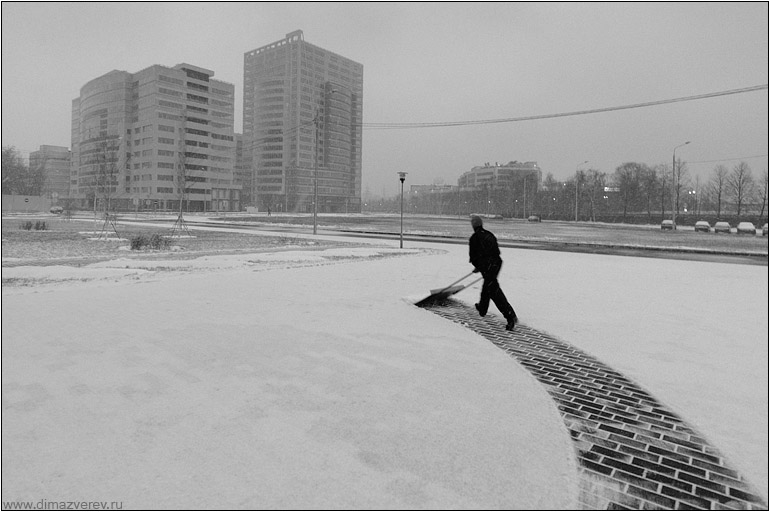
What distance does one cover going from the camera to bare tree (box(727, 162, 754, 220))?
71.7 metres

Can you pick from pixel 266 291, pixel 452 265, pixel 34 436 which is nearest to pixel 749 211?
pixel 452 265

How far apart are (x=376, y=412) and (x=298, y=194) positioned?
5591 inches

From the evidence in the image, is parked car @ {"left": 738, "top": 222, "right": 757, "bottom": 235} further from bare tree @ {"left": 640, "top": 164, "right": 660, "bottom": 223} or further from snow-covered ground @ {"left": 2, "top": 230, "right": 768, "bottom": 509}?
snow-covered ground @ {"left": 2, "top": 230, "right": 768, "bottom": 509}

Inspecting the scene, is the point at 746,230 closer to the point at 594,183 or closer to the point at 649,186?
the point at 649,186

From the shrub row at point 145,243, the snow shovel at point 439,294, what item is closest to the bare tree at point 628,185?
the shrub row at point 145,243

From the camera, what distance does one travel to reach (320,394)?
14.6ft

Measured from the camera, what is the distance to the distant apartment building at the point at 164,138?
113062mm

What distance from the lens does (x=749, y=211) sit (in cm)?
8106

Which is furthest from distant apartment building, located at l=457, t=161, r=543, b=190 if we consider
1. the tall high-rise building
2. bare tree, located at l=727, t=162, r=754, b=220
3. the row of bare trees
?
bare tree, located at l=727, t=162, r=754, b=220

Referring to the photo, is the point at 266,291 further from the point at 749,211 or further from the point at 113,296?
the point at 749,211

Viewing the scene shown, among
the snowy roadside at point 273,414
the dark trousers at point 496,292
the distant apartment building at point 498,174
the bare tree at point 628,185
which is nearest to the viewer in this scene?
the snowy roadside at point 273,414

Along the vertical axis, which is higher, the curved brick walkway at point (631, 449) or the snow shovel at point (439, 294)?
the snow shovel at point (439, 294)

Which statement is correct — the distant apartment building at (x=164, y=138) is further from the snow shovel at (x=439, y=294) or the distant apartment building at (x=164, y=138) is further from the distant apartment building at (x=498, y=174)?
the snow shovel at (x=439, y=294)

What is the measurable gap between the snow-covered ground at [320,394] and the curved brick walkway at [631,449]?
0.46 feet
